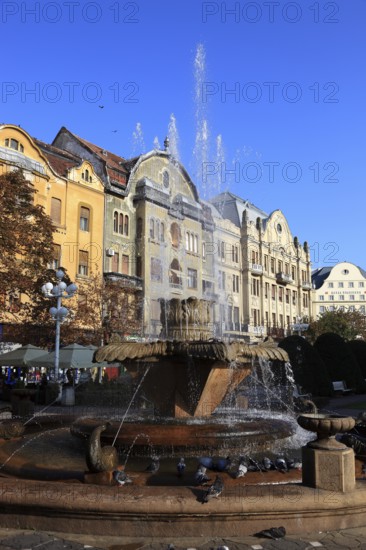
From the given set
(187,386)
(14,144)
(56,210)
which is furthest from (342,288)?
(187,386)

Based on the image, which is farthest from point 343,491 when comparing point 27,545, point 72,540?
point 27,545

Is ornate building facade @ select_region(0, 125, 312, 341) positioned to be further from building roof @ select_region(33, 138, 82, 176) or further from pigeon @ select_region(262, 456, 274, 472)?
pigeon @ select_region(262, 456, 274, 472)

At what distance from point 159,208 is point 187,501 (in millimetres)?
39689

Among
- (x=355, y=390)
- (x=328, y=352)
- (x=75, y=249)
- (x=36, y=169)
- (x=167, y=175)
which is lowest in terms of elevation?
(x=355, y=390)

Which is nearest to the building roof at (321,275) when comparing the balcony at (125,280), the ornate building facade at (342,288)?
the ornate building facade at (342,288)

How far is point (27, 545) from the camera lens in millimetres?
5066

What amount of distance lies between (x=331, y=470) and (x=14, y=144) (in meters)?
32.3

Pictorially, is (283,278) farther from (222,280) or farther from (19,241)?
(19,241)

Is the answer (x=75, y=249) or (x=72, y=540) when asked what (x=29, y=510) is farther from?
(x=75, y=249)

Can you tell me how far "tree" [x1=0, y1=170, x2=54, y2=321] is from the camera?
2431cm

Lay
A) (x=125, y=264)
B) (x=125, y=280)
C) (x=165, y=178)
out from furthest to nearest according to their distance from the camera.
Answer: (x=165, y=178)
(x=125, y=264)
(x=125, y=280)

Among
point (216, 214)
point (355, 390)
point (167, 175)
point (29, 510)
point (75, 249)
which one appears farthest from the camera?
point (216, 214)

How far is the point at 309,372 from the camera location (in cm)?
2428

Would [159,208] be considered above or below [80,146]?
below
